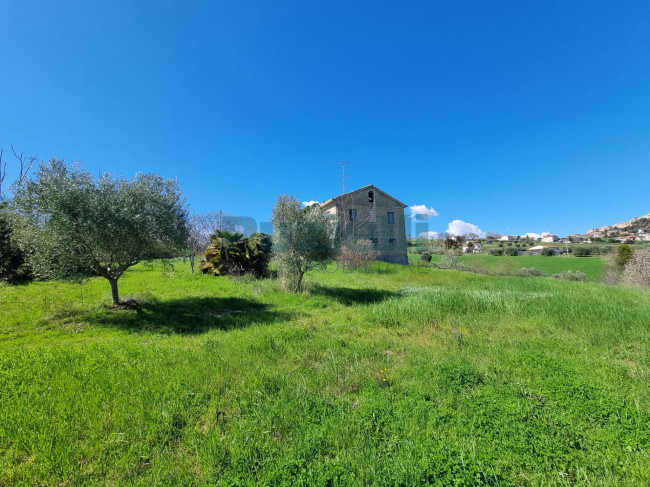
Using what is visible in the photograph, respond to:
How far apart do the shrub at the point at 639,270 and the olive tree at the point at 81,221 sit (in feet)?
111

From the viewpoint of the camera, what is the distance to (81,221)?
7.30m

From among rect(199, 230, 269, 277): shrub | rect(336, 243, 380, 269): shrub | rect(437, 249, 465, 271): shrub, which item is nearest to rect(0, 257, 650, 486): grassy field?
rect(199, 230, 269, 277): shrub

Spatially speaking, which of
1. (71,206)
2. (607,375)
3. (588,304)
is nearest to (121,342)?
(71,206)

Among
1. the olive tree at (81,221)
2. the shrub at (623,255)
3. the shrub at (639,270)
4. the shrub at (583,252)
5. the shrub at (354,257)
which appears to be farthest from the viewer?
the shrub at (583,252)

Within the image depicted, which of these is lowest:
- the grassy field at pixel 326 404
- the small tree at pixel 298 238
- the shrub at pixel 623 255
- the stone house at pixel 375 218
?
the grassy field at pixel 326 404

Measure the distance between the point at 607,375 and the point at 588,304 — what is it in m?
5.67

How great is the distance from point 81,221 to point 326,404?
8818mm

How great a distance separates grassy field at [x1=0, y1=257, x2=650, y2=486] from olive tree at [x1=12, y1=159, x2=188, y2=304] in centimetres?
193

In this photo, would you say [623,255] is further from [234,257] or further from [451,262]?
[234,257]

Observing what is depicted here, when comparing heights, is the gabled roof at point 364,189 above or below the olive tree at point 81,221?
above

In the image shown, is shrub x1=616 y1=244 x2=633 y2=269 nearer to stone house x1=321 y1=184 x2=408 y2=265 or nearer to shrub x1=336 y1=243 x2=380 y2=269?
stone house x1=321 y1=184 x2=408 y2=265

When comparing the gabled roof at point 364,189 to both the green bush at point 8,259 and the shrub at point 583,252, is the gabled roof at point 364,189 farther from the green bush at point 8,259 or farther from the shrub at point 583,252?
the shrub at point 583,252

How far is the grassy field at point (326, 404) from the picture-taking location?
2.37 meters

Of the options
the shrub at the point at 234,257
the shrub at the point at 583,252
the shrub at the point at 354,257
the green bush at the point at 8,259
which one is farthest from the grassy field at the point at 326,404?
the shrub at the point at 583,252
